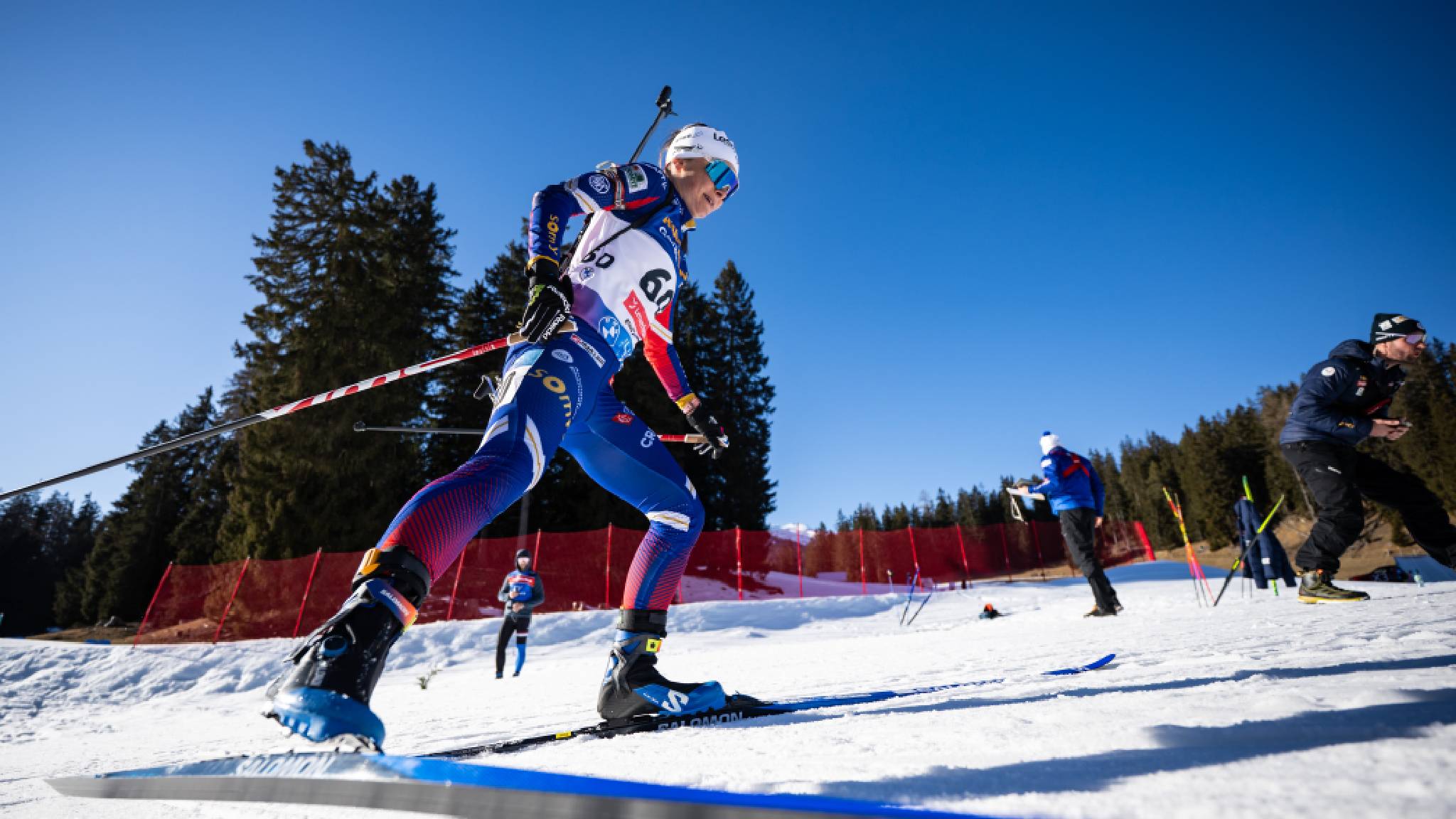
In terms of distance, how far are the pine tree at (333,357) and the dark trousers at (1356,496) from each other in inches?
826

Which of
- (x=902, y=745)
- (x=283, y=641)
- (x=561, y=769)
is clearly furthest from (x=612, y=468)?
(x=283, y=641)

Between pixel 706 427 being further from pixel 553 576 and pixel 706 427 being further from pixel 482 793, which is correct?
pixel 553 576

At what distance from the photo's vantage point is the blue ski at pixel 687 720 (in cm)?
178

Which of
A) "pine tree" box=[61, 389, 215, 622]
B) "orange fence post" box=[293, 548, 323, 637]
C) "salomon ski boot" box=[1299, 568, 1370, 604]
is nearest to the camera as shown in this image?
"salomon ski boot" box=[1299, 568, 1370, 604]

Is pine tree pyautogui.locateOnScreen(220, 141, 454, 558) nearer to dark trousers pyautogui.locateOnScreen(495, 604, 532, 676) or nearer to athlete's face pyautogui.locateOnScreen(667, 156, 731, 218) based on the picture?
dark trousers pyautogui.locateOnScreen(495, 604, 532, 676)

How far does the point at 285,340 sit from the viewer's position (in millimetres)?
20422

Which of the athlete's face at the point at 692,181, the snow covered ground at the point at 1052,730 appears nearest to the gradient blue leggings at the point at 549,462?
the snow covered ground at the point at 1052,730

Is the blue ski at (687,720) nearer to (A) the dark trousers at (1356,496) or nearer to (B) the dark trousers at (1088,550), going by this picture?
(A) the dark trousers at (1356,496)

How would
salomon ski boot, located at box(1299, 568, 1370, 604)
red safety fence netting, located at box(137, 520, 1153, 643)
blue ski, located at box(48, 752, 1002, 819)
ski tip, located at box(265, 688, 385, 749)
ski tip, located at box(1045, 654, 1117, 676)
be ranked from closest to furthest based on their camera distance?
1. blue ski, located at box(48, 752, 1002, 819)
2. ski tip, located at box(265, 688, 385, 749)
3. ski tip, located at box(1045, 654, 1117, 676)
4. salomon ski boot, located at box(1299, 568, 1370, 604)
5. red safety fence netting, located at box(137, 520, 1153, 643)

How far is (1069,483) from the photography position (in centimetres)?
764

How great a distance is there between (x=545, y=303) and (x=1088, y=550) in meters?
7.37

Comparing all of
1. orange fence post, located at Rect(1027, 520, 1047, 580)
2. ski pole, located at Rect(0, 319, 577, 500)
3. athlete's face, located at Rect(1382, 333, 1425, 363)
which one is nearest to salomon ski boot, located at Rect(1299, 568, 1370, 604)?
athlete's face, located at Rect(1382, 333, 1425, 363)

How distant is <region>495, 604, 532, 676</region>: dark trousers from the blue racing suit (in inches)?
279

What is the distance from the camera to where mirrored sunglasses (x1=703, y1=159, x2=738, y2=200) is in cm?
276
